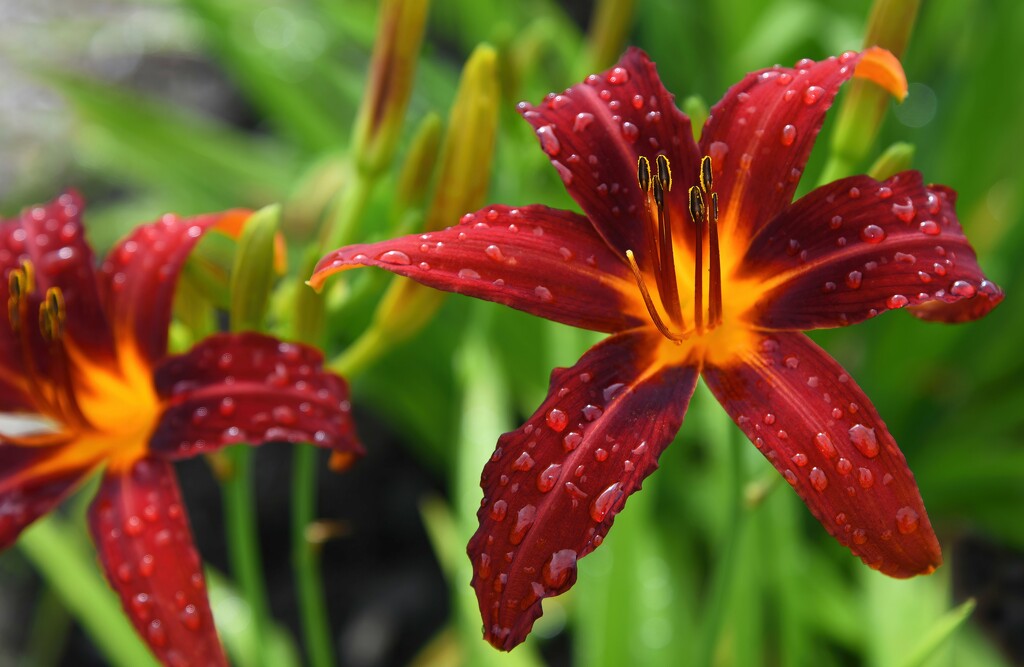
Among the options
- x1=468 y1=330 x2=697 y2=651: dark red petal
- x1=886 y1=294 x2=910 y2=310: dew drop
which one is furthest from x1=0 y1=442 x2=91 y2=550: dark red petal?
x1=886 y1=294 x2=910 y2=310: dew drop

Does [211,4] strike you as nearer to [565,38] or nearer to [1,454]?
[565,38]

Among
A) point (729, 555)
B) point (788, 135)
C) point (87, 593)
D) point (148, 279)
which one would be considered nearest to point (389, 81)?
point (148, 279)

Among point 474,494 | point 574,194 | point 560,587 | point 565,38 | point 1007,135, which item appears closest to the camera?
point 560,587

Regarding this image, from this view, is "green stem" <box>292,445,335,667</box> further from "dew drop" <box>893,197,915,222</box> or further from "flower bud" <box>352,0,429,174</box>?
"dew drop" <box>893,197,915,222</box>

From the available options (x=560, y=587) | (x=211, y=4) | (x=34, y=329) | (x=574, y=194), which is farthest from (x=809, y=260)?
(x=211, y=4)

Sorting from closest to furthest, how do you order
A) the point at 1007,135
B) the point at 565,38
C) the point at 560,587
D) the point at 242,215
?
1. the point at 560,587
2. the point at 242,215
3. the point at 1007,135
4. the point at 565,38

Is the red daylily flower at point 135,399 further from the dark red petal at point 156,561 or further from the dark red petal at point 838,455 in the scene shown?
the dark red petal at point 838,455
